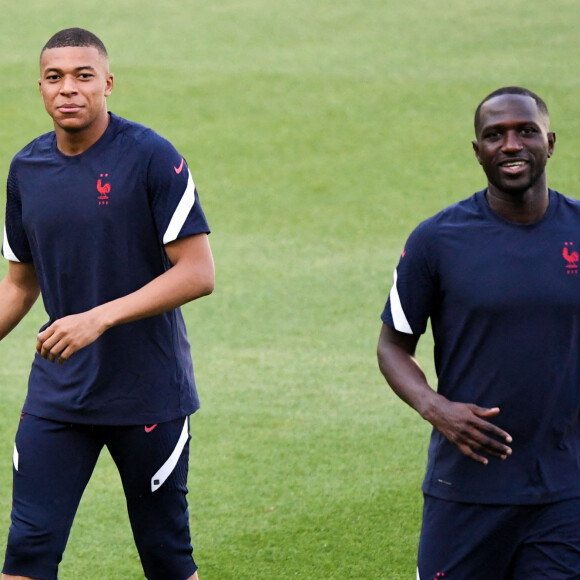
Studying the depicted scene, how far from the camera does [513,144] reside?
12.0ft

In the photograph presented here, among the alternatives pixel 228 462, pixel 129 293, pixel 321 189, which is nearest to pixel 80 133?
pixel 129 293

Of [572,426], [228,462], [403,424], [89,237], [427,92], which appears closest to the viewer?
[572,426]

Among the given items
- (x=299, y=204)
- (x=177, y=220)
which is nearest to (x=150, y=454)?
(x=177, y=220)

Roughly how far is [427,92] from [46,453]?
13.0 metres

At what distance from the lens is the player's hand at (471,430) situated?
3.55 meters

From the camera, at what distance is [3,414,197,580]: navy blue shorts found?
4305 millimetres

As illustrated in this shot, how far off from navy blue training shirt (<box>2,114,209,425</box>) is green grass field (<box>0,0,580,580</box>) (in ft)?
5.24

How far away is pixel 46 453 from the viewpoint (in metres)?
4.37

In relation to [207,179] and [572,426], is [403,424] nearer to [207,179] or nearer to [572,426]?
[572,426]

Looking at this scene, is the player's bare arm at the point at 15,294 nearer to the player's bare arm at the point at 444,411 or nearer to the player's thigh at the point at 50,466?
the player's thigh at the point at 50,466

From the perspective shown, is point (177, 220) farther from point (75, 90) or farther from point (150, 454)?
point (150, 454)

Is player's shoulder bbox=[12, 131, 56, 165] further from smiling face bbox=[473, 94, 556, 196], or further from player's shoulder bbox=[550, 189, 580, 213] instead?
player's shoulder bbox=[550, 189, 580, 213]

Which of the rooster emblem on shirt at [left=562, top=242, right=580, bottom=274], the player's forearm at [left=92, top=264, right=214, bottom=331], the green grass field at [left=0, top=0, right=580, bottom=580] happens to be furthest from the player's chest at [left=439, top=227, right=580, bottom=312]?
the green grass field at [left=0, top=0, right=580, bottom=580]

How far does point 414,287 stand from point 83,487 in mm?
1486
